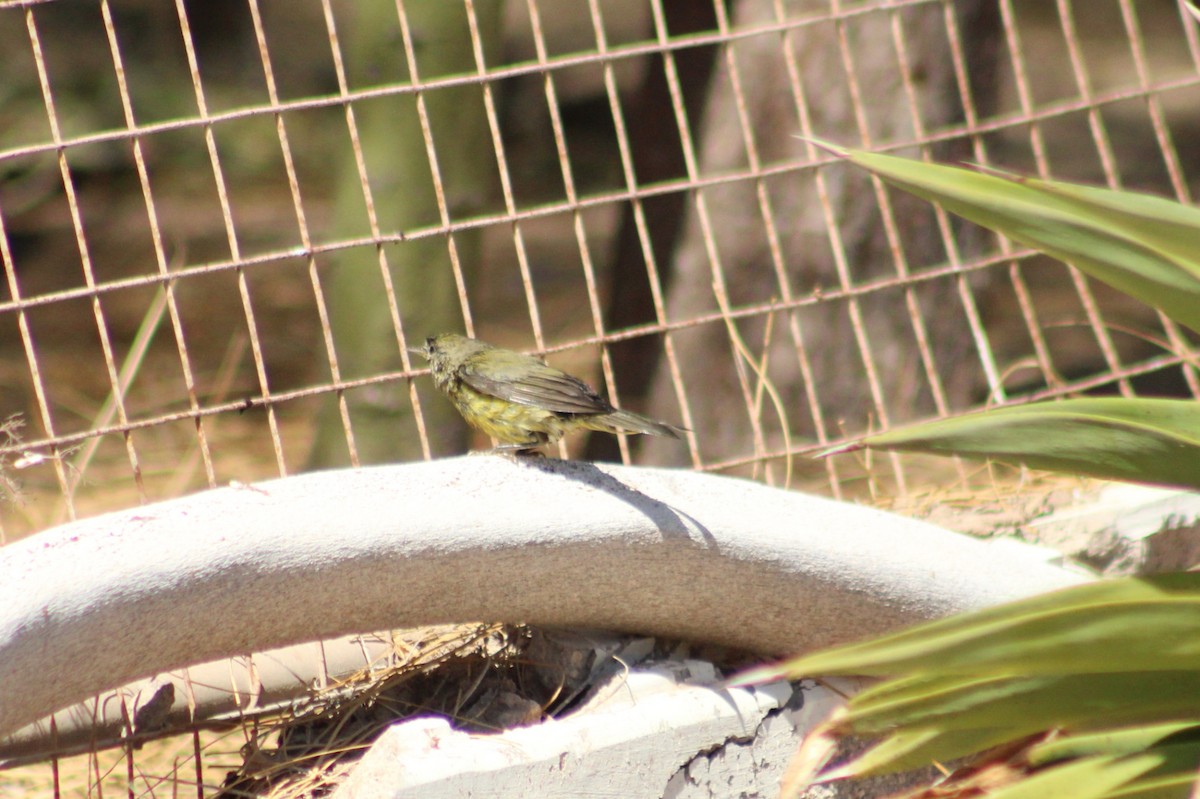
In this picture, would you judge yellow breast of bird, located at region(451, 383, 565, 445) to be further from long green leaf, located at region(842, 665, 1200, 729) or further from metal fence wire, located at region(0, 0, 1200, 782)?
long green leaf, located at region(842, 665, 1200, 729)

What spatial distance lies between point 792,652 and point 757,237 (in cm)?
303

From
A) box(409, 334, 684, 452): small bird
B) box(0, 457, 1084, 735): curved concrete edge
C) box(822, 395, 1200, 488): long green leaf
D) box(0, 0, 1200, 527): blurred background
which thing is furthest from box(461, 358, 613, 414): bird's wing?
box(822, 395, 1200, 488): long green leaf

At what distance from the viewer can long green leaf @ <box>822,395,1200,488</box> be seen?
75.5 inches

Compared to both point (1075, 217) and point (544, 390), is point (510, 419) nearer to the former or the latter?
point (544, 390)

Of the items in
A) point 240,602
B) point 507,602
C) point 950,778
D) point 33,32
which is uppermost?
point 33,32

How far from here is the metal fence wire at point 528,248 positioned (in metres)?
3.31

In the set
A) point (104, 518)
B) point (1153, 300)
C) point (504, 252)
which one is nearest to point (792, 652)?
point (1153, 300)

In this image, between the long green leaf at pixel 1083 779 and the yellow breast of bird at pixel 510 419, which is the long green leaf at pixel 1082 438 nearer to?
the long green leaf at pixel 1083 779

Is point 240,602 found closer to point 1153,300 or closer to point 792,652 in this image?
point 792,652

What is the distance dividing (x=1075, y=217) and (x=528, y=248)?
33.4 feet

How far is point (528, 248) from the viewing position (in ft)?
39.4

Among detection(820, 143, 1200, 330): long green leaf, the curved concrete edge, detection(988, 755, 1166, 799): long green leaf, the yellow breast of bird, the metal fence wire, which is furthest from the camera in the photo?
the metal fence wire

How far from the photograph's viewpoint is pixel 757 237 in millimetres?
5527

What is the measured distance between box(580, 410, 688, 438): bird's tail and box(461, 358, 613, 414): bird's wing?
3 cm
